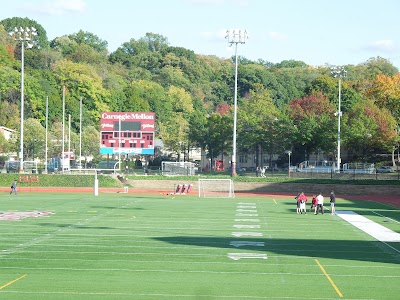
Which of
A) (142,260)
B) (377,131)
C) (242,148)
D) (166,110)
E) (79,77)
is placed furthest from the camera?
(166,110)

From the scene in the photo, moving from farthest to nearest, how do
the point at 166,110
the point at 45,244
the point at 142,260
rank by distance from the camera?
the point at 166,110
the point at 45,244
the point at 142,260

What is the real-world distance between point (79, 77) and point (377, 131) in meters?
51.7

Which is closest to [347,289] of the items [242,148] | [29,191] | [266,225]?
[266,225]

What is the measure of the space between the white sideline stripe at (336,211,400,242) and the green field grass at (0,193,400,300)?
633 millimetres

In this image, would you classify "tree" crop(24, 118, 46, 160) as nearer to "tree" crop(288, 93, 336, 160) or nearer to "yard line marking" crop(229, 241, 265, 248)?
"tree" crop(288, 93, 336, 160)

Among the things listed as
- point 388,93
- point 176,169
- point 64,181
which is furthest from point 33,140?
point 388,93

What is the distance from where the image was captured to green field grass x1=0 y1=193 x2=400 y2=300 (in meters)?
19.3

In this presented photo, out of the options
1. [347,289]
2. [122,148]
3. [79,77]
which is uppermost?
[79,77]

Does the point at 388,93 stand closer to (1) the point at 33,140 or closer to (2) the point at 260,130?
(2) the point at 260,130

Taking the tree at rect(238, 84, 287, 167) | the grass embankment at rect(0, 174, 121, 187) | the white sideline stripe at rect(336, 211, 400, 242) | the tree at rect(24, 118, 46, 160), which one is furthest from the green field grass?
the tree at rect(24, 118, 46, 160)

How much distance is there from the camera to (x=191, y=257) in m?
24.8

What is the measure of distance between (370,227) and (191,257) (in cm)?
1333

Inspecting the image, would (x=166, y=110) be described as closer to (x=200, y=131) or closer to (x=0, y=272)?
(x=200, y=131)

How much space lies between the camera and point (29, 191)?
206ft
